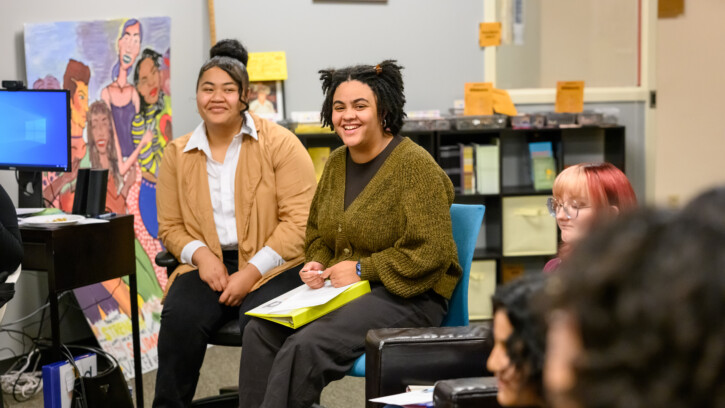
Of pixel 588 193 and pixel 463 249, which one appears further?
pixel 463 249

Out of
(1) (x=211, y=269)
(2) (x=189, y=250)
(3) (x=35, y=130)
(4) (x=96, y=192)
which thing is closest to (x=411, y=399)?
(1) (x=211, y=269)

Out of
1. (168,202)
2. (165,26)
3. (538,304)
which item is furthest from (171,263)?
(538,304)

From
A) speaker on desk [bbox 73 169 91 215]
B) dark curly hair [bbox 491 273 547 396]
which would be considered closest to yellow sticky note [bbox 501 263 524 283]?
speaker on desk [bbox 73 169 91 215]

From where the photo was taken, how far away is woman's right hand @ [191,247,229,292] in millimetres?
2652

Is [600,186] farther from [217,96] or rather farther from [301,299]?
[217,96]

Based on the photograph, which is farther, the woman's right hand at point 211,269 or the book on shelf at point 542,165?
Result: the book on shelf at point 542,165

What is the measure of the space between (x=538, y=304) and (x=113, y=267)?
2.61 metres

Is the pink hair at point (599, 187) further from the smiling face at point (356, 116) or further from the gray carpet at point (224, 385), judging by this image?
the gray carpet at point (224, 385)

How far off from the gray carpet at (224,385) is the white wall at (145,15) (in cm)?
91

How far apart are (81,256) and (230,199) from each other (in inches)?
22.1

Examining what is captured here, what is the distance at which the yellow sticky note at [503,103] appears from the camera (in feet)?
13.8

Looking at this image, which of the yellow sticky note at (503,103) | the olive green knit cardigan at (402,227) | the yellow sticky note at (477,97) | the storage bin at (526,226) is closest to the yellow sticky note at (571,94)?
the yellow sticky note at (503,103)

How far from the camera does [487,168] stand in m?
4.20

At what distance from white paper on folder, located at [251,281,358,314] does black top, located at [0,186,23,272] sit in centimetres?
77
